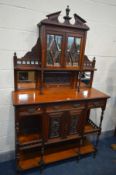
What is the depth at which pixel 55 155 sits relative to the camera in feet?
6.66

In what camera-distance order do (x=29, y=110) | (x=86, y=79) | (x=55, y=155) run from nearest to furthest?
(x=29, y=110) < (x=55, y=155) < (x=86, y=79)

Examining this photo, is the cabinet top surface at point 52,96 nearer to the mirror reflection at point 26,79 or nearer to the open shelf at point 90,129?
the mirror reflection at point 26,79

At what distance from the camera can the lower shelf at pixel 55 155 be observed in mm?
1878

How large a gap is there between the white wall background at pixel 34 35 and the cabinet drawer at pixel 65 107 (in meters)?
0.56

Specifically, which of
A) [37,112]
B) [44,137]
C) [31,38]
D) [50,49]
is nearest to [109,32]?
[50,49]

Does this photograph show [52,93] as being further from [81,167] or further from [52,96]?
[81,167]

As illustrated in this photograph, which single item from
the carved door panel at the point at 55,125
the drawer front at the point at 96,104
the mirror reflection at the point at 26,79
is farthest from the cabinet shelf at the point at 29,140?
the drawer front at the point at 96,104

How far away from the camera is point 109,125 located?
8.93ft

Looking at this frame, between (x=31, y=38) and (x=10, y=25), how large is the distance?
0.26 m

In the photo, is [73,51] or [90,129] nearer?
[73,51]

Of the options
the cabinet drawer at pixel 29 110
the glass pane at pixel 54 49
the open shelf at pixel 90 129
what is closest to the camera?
the cabinet drawer at pixel 29 110

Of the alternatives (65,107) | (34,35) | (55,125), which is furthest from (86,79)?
(34,35)

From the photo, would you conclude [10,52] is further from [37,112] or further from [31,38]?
[37,112]

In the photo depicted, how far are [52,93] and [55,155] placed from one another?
885 mm
